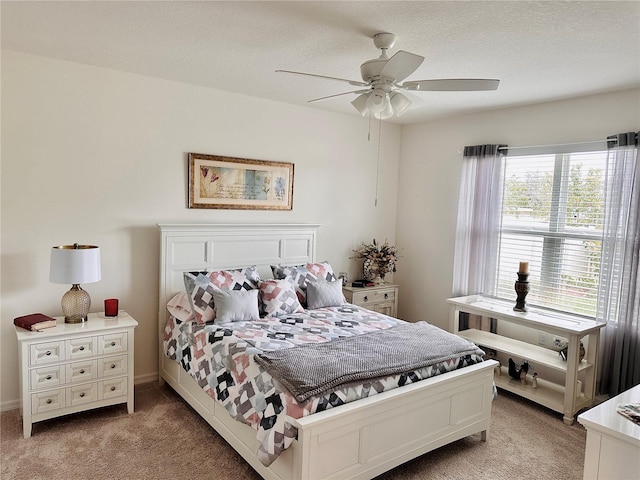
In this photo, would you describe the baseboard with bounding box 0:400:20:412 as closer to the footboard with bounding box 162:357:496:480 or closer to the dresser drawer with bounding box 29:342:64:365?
the dresser drawer with bounding box 29:342:64:365

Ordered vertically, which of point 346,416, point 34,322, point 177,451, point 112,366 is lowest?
point 177,451

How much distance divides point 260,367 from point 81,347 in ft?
4.66

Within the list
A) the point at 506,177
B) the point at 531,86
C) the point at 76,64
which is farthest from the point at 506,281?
the point at 76,64

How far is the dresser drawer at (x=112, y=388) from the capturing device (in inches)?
121

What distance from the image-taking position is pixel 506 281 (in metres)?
4.24

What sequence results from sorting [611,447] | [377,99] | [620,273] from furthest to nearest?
[620,273], [377,99], [611,447]

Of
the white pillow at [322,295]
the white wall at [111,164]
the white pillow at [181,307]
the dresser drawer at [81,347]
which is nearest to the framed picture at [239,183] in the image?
the white wall at [111,164]

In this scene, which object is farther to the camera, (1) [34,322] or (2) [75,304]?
(2) [75,304]

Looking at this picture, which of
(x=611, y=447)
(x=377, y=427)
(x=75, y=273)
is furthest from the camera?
(x=75, y=273)

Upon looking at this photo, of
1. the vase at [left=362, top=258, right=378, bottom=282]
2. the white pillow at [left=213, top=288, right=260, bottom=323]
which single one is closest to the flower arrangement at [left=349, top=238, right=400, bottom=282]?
the vase at [left=362, top=258, right=378, bottom=282]

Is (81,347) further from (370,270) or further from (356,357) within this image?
(370,270)

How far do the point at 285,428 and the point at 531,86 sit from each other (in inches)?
121

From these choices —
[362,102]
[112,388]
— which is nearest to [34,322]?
[112,388]

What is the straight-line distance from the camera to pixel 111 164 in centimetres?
340
